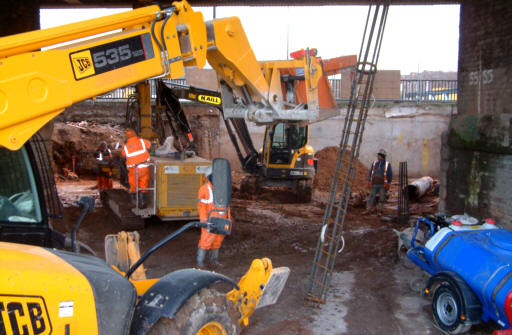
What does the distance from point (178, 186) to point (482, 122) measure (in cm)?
596

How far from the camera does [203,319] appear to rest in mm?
3887

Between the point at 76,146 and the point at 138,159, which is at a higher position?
the point at 138,159

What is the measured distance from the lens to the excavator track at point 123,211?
10.4 metres

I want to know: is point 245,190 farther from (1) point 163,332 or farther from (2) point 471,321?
(1) point 163,332

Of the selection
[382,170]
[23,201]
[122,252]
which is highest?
[23,201]

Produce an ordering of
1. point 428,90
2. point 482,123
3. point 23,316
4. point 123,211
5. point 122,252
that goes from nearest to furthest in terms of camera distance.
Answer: point 23,316, point 122,252, point 482,123, point 123,211, point 428,90

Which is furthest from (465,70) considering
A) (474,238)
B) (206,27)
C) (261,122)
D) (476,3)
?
(206,27)

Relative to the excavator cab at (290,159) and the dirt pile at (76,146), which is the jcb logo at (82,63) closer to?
the excavator cab at (290,159)

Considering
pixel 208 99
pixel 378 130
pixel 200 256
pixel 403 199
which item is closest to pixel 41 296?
pixel 200 256

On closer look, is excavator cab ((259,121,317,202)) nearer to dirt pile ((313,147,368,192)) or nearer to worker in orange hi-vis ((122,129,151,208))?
dirt pile ((313,147,368,192))

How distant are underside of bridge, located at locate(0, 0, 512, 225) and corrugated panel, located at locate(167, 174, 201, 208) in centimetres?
526

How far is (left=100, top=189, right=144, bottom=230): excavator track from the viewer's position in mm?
10445

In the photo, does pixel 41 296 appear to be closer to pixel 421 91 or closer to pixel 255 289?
pixel 255 289

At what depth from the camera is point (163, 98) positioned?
12.8m
